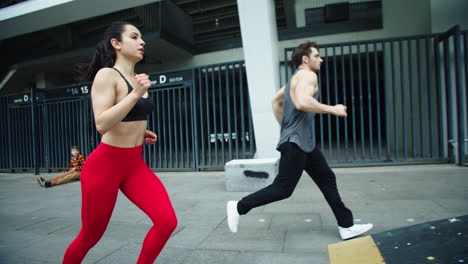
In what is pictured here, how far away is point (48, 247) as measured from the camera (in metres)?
3.27

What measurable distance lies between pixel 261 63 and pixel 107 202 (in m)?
5.21

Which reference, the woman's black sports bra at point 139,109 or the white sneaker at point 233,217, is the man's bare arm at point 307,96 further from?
the woman's black sports bra at point 139,109

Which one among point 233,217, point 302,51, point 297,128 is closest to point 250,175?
point 233,217

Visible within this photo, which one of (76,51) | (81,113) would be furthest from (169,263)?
(76,51)

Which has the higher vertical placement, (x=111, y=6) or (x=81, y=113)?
(x=111, y=6)

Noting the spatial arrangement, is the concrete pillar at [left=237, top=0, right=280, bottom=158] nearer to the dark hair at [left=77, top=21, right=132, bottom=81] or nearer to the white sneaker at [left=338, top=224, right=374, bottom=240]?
the white sneaker at [left=338, top=224, right=374, bottom=240]

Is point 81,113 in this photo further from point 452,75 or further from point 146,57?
point 452,75

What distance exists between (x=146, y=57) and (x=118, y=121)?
1367 cm

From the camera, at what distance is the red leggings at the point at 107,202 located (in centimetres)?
196

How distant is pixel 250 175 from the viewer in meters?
5.70

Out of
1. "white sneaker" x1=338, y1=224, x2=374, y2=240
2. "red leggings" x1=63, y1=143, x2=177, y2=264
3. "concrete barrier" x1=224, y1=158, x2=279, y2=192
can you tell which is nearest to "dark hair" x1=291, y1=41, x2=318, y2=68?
"white sneaker" x1=338, y1=224, x2=374, y2=240

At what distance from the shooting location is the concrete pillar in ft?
21.3

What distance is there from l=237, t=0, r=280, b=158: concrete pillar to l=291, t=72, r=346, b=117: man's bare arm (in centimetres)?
366

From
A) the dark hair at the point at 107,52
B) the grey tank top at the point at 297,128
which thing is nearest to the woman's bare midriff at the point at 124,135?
the dark hair at the point at 107,52
